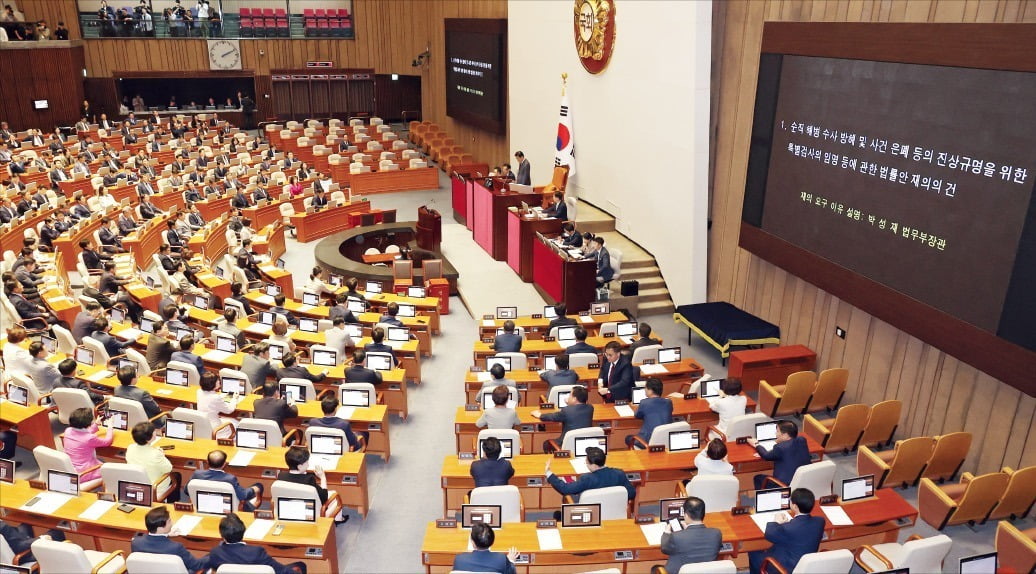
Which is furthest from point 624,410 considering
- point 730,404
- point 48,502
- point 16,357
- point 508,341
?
point 16,357

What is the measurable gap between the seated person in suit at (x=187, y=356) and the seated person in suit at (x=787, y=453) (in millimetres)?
7015

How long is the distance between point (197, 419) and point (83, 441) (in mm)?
1106

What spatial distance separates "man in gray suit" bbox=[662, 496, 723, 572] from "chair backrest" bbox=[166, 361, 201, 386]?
6.50 m

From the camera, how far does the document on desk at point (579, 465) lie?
302 inches

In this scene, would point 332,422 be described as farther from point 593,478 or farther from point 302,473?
point 593,478

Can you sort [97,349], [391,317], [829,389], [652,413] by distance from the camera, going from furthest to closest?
[391,317]
[829,389]
[97,349]
[652,413]

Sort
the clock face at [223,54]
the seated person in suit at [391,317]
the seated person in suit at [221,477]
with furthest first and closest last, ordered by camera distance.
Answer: the clock face at [223,54] → the seated person in suit at [391,317] → the seated person in suit at [221,477]

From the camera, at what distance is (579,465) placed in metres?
7.76

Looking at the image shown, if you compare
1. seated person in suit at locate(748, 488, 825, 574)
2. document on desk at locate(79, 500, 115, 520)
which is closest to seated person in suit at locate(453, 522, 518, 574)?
seated person in suit at locate(748, 488, 825, 574)

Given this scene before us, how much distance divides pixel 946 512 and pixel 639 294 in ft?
24.4

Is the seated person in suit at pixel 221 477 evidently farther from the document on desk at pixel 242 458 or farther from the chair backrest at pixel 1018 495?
the chair backrest at pixel 1018 495

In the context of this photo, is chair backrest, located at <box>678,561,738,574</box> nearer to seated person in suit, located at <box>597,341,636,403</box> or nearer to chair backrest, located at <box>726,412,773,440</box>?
chair backrest, located at <box>726,412,773,440</box>

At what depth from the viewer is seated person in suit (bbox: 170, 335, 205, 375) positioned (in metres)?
10.0

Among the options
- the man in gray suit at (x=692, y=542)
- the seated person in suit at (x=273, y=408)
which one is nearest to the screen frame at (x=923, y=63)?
the man in gray suit at (x=692, y=542)
